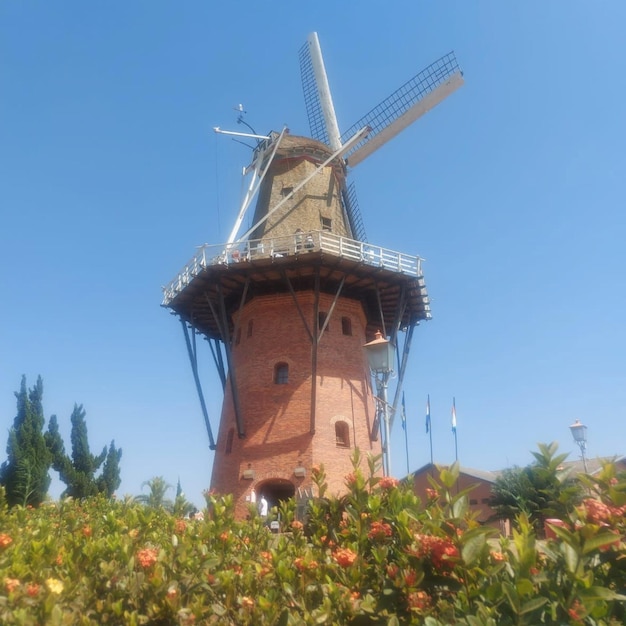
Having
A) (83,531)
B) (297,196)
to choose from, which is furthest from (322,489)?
(297,196)

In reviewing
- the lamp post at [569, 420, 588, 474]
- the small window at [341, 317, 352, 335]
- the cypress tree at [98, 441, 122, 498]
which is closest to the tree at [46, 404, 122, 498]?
the cypress tree at [98, 441, 122, 498]

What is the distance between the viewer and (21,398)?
737 inches

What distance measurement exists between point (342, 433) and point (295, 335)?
11.6ft

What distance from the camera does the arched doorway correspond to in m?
15.9

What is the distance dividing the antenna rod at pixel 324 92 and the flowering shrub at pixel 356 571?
22.1m

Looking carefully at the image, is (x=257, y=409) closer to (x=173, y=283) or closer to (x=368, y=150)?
(x=173, y=283)

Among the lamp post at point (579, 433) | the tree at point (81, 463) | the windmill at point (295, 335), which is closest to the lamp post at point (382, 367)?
the windmill at point (295, 335)

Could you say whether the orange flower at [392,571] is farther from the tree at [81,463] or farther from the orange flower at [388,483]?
the tree at [81,463]

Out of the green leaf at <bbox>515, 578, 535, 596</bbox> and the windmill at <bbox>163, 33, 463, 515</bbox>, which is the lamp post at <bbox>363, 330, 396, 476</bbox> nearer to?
the windmill at <bbox>163, 33, 463, 515</bbox>

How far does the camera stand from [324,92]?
85.3ft

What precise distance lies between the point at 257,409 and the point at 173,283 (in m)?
5.37

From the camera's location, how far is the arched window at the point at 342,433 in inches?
658

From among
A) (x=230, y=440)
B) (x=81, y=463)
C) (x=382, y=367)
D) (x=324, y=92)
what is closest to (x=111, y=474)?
(x=81, y=463)

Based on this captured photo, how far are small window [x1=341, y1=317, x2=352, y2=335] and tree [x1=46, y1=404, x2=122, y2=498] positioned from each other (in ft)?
35.4
